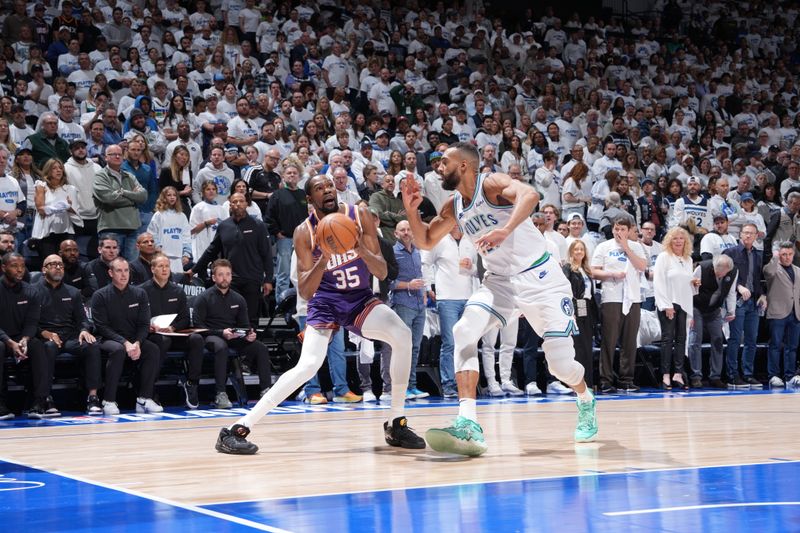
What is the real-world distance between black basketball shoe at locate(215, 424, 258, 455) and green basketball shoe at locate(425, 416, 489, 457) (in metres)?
1.21

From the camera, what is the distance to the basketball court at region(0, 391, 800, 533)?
4566 millimetres

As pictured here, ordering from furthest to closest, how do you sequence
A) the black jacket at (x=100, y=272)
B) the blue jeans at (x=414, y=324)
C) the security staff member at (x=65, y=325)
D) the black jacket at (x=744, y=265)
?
the black jacket at (x=744, y=265)
the blue jeans at (x=414, y=324)
the black jacket at (x=100, y=272)
the security staff member at (x=65, y=325)

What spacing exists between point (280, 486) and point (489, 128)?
38.7 ft

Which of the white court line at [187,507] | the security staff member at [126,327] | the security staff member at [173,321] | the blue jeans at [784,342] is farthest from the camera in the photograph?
the blue jeans at [784,342]

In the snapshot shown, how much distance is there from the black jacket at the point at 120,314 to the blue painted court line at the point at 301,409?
84cm

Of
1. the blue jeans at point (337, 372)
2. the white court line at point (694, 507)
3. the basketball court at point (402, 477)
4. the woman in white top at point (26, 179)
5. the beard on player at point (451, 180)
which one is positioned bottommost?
the white court line at point (694, 507)

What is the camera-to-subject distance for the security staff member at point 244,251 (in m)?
11.9

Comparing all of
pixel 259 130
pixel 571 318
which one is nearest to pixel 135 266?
pixel 259 130

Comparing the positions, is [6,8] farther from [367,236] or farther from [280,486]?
[280,486]

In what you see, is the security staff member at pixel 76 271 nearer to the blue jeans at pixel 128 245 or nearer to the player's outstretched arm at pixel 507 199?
the blue jeans at pixel 128 245

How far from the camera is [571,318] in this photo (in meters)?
7.11

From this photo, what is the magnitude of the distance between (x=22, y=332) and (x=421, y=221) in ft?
17.4

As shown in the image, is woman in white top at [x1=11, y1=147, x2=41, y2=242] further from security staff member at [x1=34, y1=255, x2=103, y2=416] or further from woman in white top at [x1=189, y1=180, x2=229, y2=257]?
woman in white top at [x1=189, y1=180, x2=229, y2=257]

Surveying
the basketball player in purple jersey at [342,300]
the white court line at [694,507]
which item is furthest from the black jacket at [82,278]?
the white court line at [694,507]
